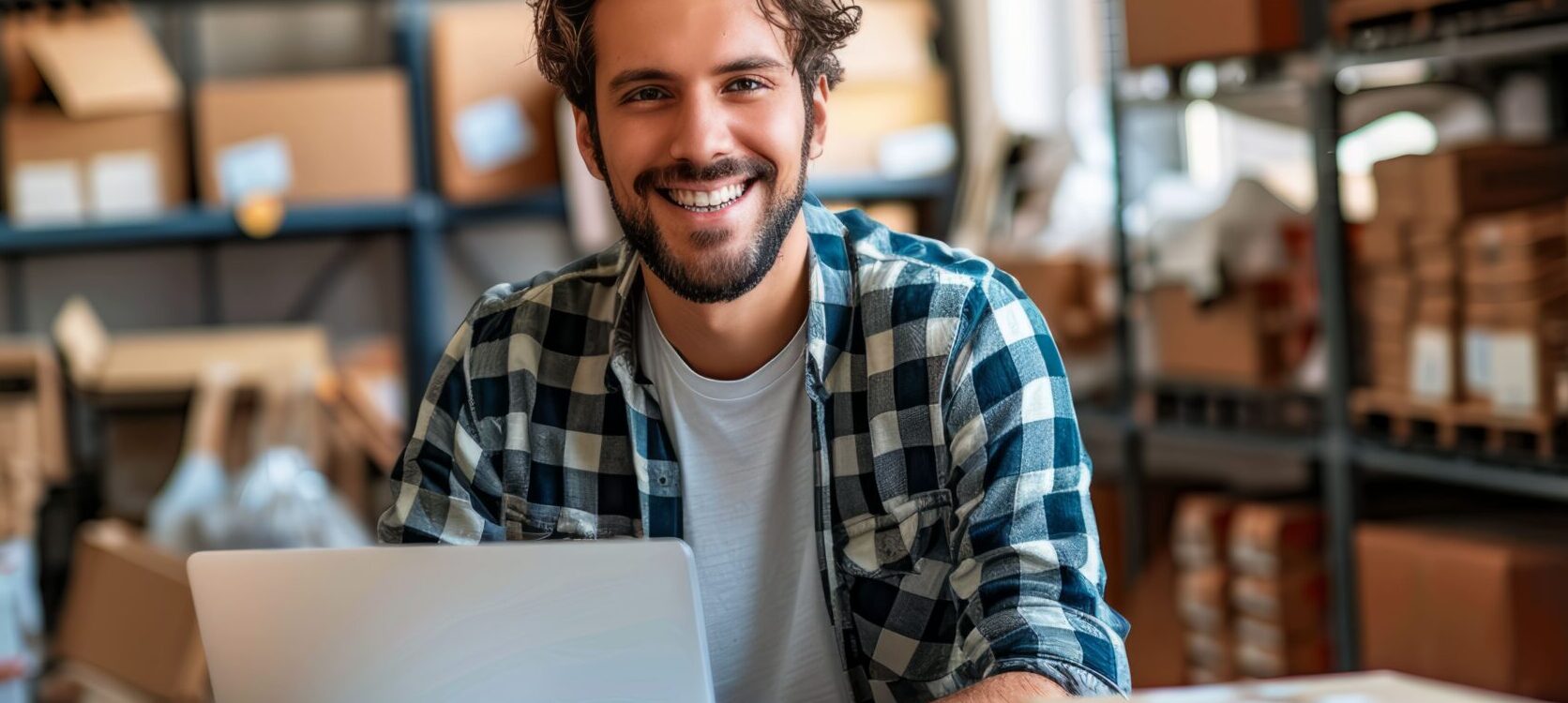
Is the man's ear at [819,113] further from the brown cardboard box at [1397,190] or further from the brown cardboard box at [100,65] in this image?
the brown cardboard box at [100,65]

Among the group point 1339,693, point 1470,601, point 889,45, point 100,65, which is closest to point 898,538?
point 1339,693

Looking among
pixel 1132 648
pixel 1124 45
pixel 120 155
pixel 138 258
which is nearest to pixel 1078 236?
pixel 1124 45

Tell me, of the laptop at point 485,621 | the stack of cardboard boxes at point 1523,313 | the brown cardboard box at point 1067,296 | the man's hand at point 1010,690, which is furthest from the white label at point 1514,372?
the laptop at point 485,621

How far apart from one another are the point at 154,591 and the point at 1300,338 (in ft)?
7.47

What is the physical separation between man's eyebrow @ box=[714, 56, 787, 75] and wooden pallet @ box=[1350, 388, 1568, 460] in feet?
4.53

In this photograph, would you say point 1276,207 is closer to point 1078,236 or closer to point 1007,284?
point 1078,236

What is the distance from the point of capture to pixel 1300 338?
9.42ft

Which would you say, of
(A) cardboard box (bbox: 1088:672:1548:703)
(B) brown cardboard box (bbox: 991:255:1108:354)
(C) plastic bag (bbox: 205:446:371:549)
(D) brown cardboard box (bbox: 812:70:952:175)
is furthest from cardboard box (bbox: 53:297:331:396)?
(A) cardboard box (bbox: 1088:672:1548:703)

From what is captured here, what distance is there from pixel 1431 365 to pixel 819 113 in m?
1.32

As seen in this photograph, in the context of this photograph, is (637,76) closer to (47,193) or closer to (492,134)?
(492,134)

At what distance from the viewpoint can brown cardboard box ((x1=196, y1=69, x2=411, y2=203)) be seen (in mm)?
3922

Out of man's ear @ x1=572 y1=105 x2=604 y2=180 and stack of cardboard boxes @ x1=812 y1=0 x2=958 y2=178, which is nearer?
man's ear @ x1=572 y1=105 x2=604 y2=180

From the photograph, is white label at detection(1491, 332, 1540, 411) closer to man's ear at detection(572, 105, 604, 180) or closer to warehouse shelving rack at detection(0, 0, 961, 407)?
man's ear at detection(572, 105, 604, 180)

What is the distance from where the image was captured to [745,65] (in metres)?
1.36
